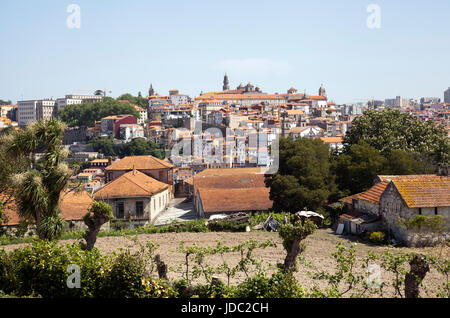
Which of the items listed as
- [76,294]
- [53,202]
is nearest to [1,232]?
[53,202]

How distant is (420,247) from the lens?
16.7m

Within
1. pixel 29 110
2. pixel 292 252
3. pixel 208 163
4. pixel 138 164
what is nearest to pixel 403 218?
pixel 292 252

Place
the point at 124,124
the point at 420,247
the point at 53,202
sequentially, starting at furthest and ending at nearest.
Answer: the point at 124,124 → the point at 420,247 → the point at 53,202

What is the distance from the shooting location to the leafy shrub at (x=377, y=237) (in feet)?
56.5

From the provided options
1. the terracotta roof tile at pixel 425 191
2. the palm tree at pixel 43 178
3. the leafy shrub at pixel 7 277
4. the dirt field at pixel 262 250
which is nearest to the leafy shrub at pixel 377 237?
the dirt field at pixel 262 250

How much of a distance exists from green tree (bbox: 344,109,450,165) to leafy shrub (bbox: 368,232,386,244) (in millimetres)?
11828

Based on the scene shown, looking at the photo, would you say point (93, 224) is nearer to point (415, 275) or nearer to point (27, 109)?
point (415, 275)

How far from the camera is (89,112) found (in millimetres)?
123625

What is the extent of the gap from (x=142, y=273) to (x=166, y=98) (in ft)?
456

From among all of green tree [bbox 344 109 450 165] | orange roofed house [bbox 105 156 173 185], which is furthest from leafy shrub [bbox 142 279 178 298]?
orange roofed house [bbox 105 156 173 185]

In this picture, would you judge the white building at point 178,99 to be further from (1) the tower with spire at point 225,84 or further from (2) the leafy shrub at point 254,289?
(2) the leafy shrub at point 254,289

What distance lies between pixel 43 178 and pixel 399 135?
2484 cm

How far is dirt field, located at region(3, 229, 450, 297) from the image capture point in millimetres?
12391

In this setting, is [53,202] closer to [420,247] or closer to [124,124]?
[420,247]
